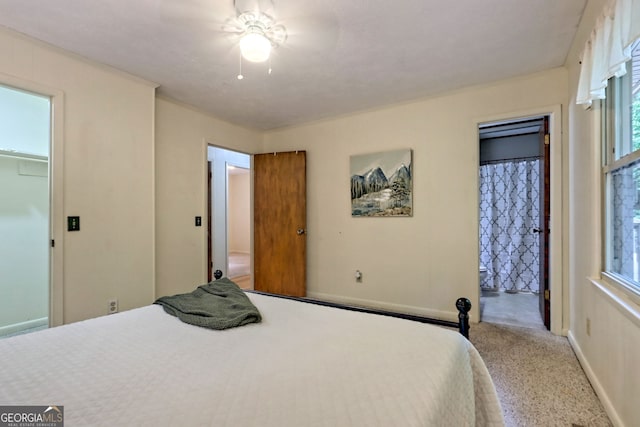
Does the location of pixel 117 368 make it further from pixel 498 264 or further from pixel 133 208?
pixel 498 264

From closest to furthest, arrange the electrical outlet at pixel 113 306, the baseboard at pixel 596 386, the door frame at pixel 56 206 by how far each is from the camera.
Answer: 1. the baseboard at pixel 596 386
2. the door frame at pixel 56 206
3. the electrical outlet at pixel 113 306

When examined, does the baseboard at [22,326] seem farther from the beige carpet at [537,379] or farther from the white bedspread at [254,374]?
the beige carpet at [537,379]

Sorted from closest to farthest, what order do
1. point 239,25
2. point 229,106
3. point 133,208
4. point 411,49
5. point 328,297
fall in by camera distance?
point 239,25 < point 411,49 < point 133,208 < point 229,106 < point 328,297

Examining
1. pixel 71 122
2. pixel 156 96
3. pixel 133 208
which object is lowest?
pixel 133 208

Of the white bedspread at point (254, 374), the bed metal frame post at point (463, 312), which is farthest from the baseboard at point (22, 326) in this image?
the bed metal frame post at point (463, 312)

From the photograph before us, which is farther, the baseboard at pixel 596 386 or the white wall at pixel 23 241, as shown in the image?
the white wall at pixel 23 241

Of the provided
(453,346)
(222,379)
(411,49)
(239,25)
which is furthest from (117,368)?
(411,49)

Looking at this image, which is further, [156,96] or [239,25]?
[156,96]

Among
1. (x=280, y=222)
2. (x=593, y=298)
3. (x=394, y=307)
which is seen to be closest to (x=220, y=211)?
(x=280, y=222)

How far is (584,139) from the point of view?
208 centimetres

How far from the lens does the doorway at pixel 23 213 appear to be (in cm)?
278

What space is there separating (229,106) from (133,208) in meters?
1.53

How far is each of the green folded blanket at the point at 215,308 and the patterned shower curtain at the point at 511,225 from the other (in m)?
4.20

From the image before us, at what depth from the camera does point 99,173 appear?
248cm
